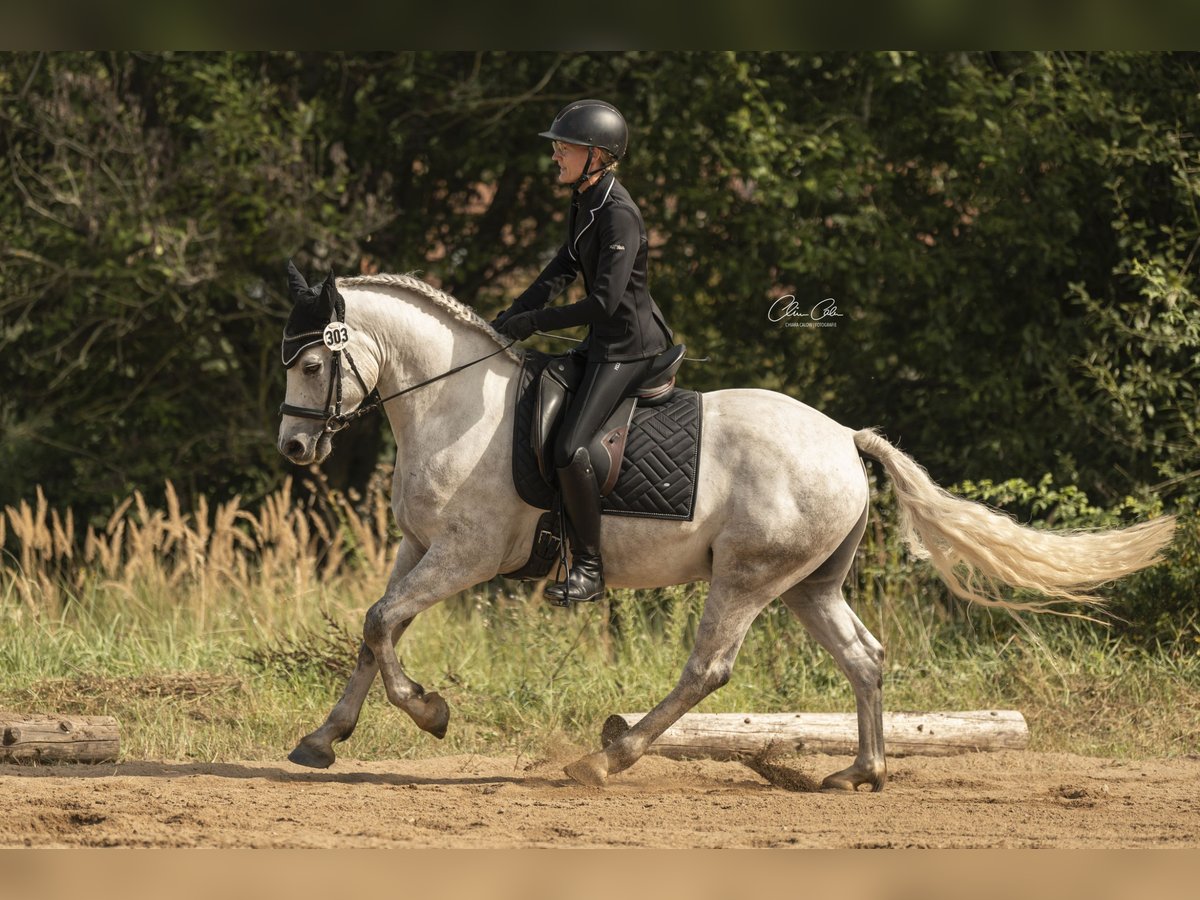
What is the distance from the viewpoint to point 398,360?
6.54 meters

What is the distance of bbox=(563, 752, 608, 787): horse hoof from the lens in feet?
21.3

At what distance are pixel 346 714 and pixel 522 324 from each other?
2.04 m

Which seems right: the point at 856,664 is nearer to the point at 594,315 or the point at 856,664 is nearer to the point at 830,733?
the point at 830,733

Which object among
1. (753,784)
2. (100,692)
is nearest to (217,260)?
(100,692)

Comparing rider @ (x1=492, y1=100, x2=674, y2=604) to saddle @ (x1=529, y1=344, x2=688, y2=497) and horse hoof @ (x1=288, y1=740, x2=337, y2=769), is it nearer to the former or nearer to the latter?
saddle @ (x1=529, y1=344, x2=688, y2=497)

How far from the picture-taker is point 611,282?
6262mm

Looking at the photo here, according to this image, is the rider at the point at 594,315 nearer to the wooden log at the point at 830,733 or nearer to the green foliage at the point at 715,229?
the wooden log at the point at 830,733

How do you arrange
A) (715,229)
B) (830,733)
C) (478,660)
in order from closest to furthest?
(830,733) → (478,660) → (715,229)

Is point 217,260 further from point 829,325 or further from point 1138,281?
point 1138,281

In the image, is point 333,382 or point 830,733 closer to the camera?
point 333,382

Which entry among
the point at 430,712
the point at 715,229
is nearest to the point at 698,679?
the point at 430,712

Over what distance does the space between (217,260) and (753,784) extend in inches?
279

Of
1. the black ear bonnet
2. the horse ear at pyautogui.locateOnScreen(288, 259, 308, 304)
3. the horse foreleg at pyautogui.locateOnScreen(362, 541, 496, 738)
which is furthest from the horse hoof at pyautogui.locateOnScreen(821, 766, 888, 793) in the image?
the horse ear at pyautogui.locateOnScreen(288, 259, 308, 304)

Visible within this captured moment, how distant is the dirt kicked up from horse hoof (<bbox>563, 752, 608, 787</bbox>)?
56 mm
